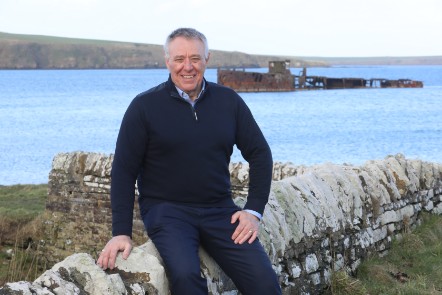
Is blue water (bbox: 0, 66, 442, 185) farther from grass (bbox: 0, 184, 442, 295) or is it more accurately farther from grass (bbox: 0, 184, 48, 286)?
grass (bbox: 0, 184, 442, 295)

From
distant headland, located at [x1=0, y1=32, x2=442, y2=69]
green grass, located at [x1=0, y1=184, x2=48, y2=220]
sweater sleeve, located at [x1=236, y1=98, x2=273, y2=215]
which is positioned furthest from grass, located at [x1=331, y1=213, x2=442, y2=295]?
distant headland, located at [x1=0, y1=32, x2=442, y2=69]

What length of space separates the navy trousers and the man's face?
0.67 metres

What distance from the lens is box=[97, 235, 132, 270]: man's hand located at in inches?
160

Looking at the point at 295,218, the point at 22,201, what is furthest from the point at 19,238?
the point at 295,218

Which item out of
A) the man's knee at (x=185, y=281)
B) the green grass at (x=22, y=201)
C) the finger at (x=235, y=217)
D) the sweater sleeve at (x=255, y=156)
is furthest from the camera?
the green grass at (x=22, y=201)

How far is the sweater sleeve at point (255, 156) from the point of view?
14.8 ft

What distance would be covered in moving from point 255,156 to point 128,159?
0.75 m

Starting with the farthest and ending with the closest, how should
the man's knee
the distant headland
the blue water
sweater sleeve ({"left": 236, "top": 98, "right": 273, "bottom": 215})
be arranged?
1. the distant headland
2. the blue water
3. sweater sleeve ({"left": 236, "top": 98, "right": 273, "bottom": 215})
4. the man's knee

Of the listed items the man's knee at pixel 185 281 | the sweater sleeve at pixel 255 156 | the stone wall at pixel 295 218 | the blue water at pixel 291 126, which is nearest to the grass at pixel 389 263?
the stone wall at pixel 295 218

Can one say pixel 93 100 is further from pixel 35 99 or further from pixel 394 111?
pixel 394 111

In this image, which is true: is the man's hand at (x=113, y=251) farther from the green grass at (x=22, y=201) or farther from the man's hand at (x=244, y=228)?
the green grass at (x=22, y=201)

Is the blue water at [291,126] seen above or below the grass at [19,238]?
below

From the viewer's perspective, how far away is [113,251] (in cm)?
409

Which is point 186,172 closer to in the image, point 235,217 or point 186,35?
point 235,217
